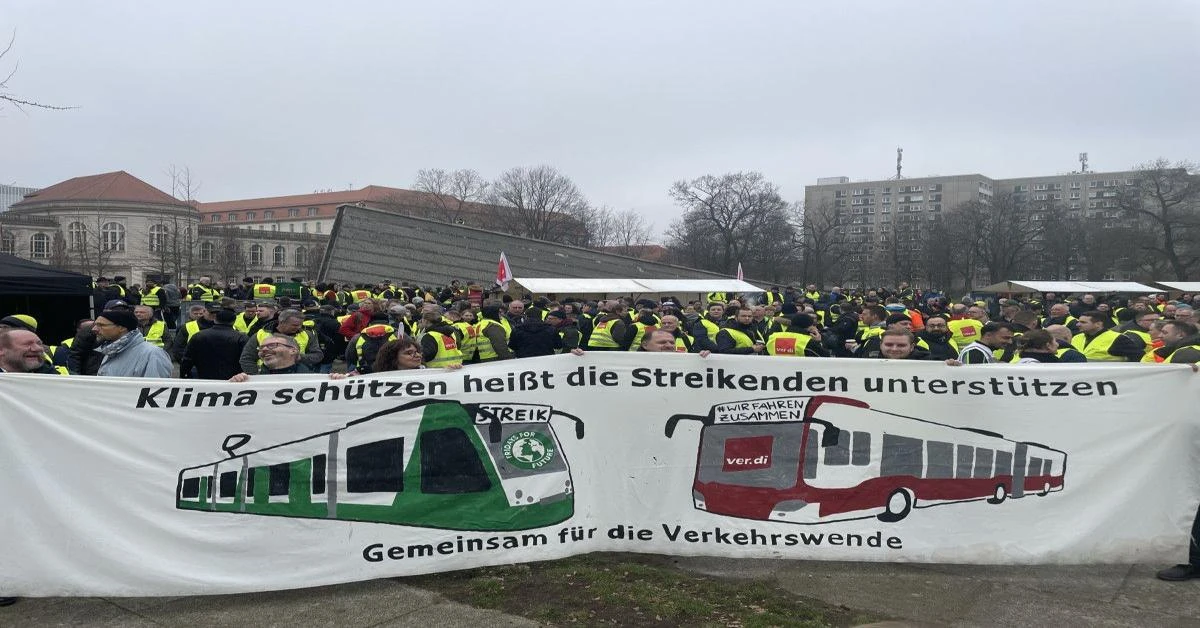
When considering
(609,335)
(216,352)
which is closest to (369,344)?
(216,352)

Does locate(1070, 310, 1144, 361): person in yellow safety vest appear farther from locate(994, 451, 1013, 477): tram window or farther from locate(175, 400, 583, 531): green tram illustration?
locate(175, 400, 583, 531): green tram illustration

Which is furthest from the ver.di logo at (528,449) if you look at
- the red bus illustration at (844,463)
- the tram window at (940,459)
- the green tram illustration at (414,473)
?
the tram window at (940,459)

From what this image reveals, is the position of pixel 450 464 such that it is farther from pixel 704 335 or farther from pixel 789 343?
pixel 704 335

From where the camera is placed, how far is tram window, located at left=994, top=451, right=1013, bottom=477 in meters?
5.16

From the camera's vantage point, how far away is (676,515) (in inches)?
204

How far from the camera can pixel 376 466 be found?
4867 millimetres

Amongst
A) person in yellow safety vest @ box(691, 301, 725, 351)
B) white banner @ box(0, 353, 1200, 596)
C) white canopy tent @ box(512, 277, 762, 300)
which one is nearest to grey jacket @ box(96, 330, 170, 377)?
white banner @ box(0, 353, 1200, 596)

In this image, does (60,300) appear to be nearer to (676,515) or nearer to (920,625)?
(676,515)

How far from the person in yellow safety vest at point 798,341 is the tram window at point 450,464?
474cm

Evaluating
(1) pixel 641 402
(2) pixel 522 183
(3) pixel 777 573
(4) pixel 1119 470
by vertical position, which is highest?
(2) pixel 522 183

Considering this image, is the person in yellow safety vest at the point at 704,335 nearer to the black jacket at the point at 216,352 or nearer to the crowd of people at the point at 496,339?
the crowd of people at the point at 496,339

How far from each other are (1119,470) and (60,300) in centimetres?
1257

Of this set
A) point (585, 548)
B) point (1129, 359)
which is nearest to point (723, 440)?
point (585, 548)

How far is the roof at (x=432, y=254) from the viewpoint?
3256 cm
